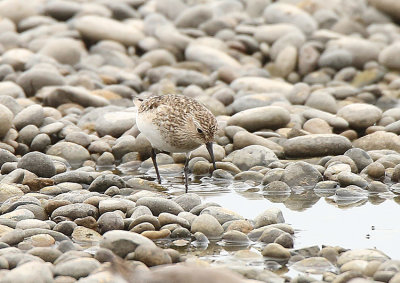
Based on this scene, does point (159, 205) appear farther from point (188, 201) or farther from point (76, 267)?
point (76, 267)

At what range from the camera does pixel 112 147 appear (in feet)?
34.5

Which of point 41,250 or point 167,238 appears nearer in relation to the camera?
point 41,250

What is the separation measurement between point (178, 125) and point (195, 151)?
1624 millimetres

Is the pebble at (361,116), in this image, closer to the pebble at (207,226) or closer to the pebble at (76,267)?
the pebble at (207,226)

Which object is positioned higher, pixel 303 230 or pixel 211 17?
pixel 211 17

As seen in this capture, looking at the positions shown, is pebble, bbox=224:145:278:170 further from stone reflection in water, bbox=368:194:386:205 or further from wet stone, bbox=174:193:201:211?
wet stone, bbox=174:193:201:211

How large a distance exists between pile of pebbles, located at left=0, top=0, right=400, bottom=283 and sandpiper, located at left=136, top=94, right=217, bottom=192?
0.61 m

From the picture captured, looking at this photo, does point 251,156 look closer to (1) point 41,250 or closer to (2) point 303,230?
(2) point 303,230

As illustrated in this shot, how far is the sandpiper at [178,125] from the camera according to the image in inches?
342

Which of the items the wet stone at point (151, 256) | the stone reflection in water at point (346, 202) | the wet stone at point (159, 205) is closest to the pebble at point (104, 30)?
the stone reflection in water at point (346, 202)

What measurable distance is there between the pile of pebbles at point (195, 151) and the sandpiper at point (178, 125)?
0.61 meters

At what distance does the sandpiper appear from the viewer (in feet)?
28.5

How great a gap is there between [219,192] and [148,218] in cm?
215

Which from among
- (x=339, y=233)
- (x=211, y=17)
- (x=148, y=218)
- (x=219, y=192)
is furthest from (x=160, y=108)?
(x=211, y=17)
